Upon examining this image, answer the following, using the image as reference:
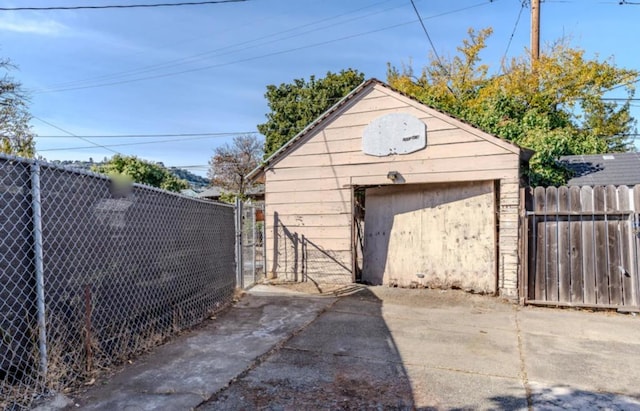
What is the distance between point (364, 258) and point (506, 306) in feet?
9.80

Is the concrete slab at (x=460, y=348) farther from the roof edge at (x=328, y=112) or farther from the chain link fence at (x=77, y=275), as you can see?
the roof edge at (x=328, y=112)

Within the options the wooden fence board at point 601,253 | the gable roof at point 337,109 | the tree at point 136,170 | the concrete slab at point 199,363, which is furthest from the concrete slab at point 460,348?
the tree at point 136,170

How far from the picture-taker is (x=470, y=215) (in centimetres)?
763

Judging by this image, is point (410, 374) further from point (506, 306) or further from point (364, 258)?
point (364, 258)

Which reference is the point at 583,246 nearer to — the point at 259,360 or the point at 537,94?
the point at 259,360

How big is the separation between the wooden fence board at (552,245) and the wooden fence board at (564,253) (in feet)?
0.18

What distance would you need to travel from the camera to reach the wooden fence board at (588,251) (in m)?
6.42

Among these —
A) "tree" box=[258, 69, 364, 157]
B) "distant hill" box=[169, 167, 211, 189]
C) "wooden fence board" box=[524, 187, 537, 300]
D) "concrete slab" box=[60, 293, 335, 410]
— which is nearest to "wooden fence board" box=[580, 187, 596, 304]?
"wooden fence board" box=[524, 187, 537, 300]

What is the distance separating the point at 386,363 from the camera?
3914mm

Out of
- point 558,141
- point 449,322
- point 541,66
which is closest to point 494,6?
point 541,66

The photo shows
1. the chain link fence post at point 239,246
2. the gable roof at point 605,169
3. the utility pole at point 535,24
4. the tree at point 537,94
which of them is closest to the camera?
the chain link fence post at point 239,246

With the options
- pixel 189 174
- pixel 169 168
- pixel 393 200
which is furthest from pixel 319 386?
pixel 189 174

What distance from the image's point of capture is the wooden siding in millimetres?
7141

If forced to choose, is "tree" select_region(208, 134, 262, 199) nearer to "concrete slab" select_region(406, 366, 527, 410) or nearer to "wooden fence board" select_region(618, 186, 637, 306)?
"wooden fence board" select_region(618, 186, 637, 306)
